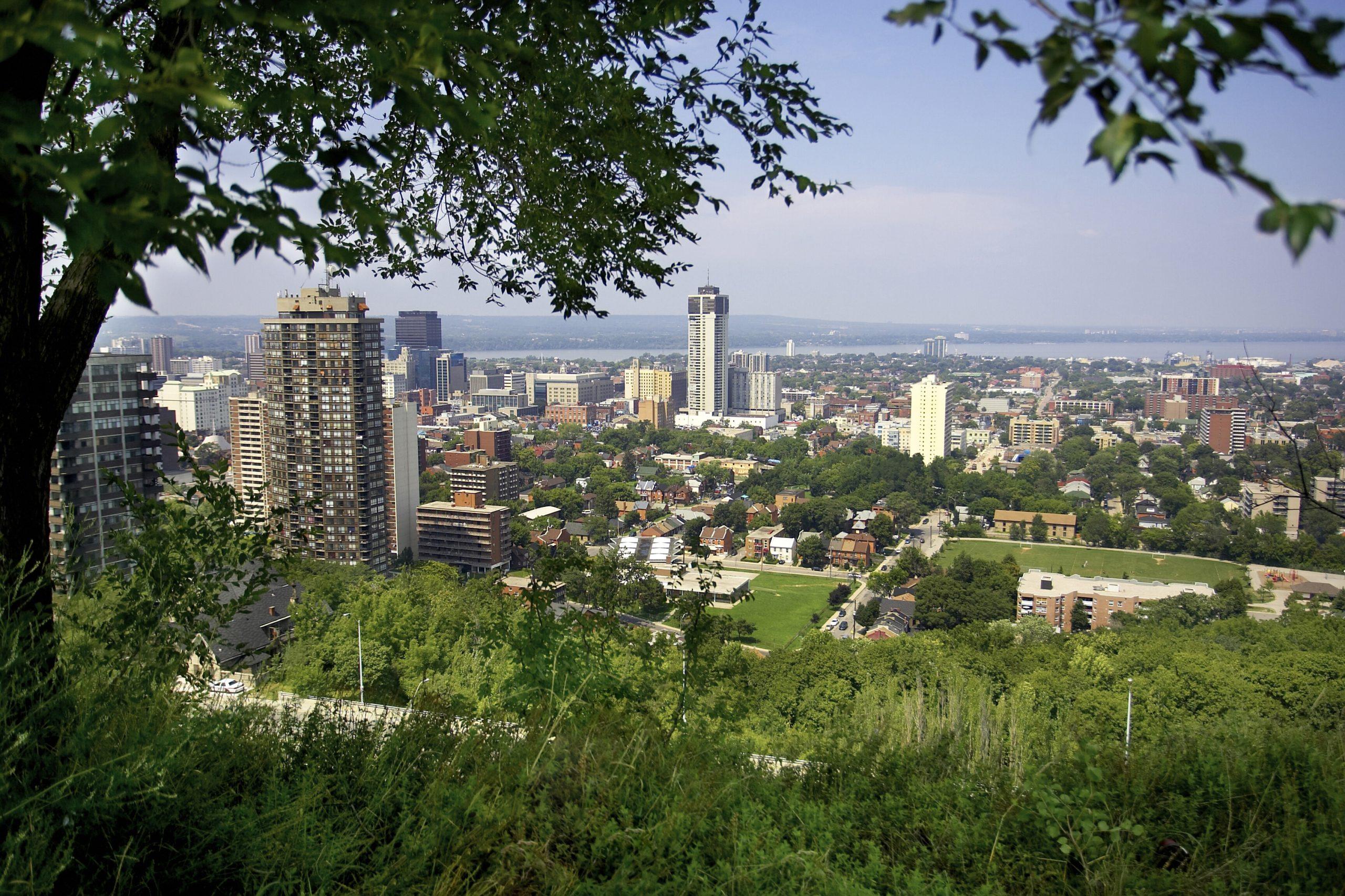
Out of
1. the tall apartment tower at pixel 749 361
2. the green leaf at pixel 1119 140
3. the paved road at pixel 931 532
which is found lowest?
the paved road at pixel 931 532

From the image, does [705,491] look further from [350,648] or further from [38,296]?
[38,296]

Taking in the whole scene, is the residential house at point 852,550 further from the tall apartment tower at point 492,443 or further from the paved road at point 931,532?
the tall apartment tower at point 492,443

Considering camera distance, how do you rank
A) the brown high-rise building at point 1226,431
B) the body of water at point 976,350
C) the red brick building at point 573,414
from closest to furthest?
the brown high-rise building at point 1226,431, the red brick building at point 573,414, the body of water at point 976,350

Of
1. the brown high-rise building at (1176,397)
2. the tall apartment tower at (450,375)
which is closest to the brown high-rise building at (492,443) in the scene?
the tall apartment tower at (450,375)

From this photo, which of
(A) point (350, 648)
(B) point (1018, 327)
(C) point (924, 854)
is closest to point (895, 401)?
(A) point (350, 648)

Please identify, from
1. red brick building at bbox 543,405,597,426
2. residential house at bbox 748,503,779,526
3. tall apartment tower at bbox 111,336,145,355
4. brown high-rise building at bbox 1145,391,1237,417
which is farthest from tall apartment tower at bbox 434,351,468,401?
brown high-rise building at bbox 1145,391,1237,417

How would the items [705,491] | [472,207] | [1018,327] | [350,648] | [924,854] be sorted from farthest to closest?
[1018,327]
[705,491]
[350,648]
[472,207]
[924,854]
